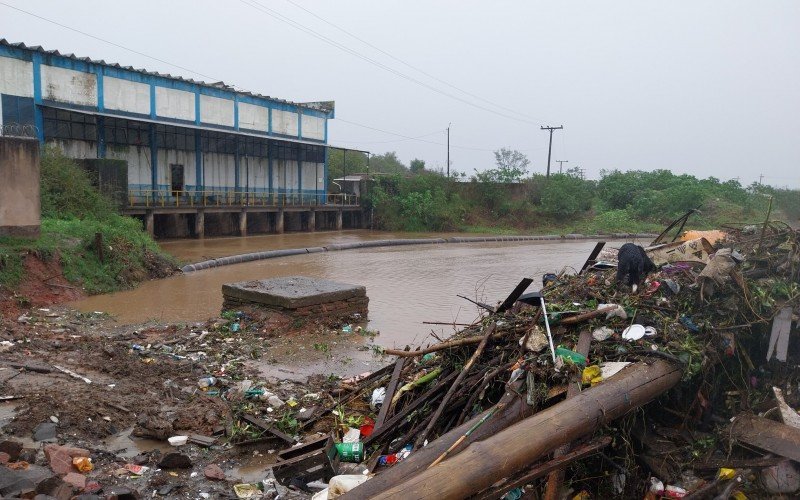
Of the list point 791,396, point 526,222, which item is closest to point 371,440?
point 791,396

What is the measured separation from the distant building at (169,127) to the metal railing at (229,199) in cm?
11

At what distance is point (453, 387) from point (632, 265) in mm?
2056

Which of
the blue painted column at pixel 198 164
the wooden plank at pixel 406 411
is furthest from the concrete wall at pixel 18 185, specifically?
the blue painted column at pixel 198 164

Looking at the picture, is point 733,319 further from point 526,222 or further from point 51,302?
point 526,222

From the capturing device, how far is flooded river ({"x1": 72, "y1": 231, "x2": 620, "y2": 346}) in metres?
12.3

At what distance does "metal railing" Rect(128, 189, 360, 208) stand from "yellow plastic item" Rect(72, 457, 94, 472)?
21781 millimetres

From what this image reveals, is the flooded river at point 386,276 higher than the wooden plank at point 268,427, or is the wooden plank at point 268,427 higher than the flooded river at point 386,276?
the wooden plank at point 268,427

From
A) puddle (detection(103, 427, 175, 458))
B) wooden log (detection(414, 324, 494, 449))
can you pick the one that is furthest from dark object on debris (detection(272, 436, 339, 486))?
puddle (detection(103, 427, 175, 458))

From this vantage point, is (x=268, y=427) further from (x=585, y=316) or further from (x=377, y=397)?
(x=585, y=316)

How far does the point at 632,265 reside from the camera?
5770mm

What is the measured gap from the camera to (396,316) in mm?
12312

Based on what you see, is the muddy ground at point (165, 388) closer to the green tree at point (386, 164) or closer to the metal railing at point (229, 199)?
the metal railing at point (229, 199)

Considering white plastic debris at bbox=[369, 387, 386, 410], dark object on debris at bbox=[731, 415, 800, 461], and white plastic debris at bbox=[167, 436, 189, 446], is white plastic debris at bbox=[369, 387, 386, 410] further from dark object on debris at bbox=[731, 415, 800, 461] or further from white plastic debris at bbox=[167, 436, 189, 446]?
dark object on debris at bbox=[731, 415, 800, 461]

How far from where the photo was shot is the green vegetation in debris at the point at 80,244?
44.0ft
